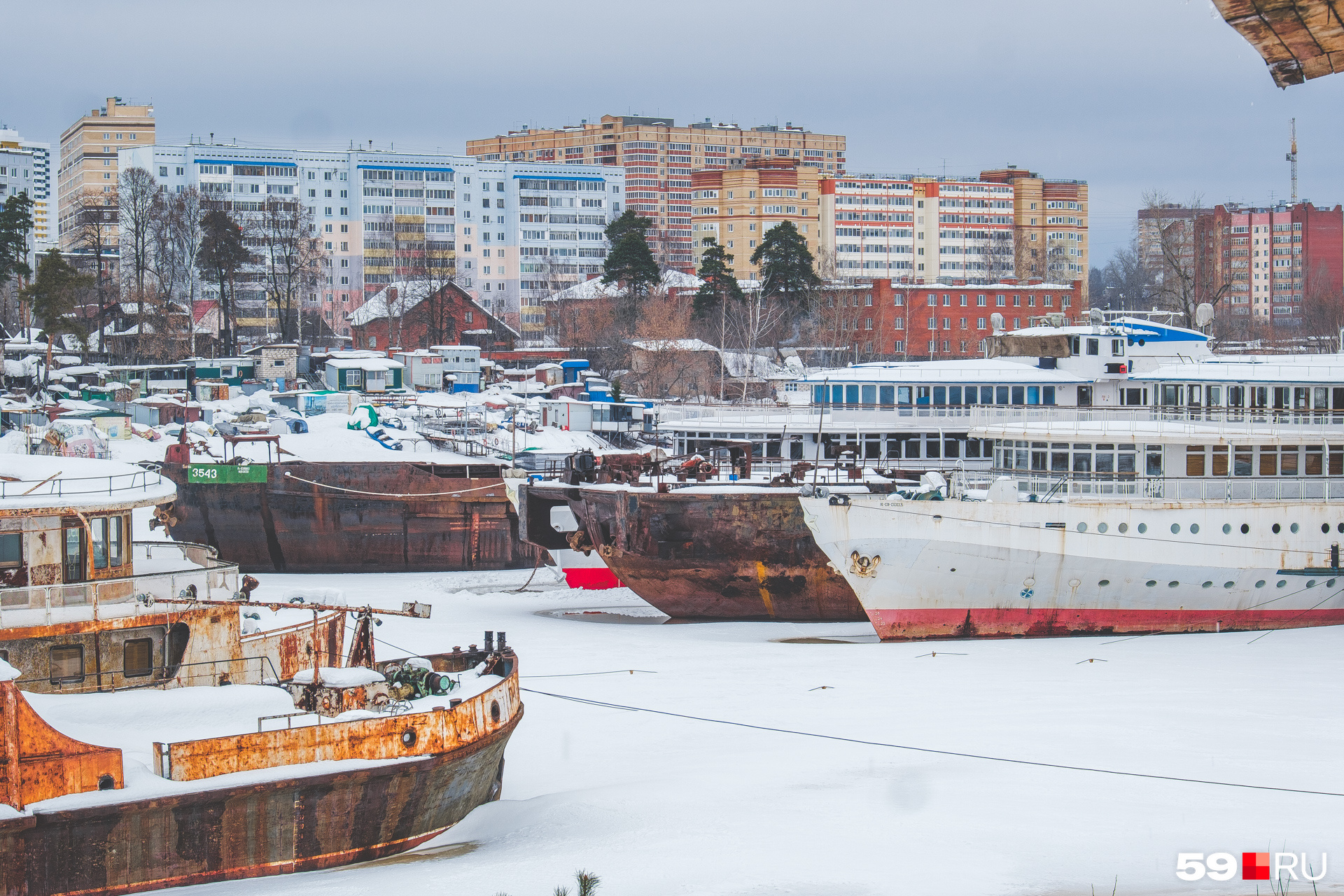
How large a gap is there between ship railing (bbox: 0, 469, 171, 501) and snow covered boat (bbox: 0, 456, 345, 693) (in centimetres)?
2

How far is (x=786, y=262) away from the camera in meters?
75.9

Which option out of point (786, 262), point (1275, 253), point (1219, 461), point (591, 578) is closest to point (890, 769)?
point (1219, 461)

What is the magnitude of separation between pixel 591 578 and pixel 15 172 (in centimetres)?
15402

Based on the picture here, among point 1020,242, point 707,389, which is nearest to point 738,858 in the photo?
point 707,389

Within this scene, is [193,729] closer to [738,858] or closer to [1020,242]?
[738,858]

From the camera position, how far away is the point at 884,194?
137 metres

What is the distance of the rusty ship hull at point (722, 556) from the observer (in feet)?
93.1

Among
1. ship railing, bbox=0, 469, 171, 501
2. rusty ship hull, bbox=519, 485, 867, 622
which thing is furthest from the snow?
rusty ship hull, bbox=519, 485, 867, 622

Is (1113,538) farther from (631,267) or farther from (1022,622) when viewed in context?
(631,267)

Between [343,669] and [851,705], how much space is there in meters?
8.06

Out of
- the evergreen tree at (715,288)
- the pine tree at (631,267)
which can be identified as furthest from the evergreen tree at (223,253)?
the evergreen tree at (715,288)

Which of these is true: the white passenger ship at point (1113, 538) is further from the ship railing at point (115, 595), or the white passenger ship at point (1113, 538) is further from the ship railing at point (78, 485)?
the ship railing at point (78, 485)

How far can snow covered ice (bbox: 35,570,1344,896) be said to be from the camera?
13.1 metres

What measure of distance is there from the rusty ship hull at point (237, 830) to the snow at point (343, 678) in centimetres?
119
